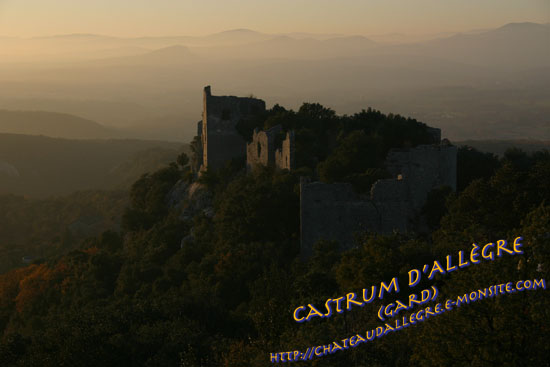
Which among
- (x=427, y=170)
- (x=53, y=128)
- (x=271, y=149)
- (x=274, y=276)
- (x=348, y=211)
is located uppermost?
(x=271, y=149)

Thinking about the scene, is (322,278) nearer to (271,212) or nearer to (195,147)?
(271,212)

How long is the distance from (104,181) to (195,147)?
77165 millimetres

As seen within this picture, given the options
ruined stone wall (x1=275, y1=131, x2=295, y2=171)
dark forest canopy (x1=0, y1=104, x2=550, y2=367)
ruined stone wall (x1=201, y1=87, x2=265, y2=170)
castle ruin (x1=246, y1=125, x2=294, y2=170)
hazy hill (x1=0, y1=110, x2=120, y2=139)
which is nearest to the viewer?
→ dark forest canopy (x1=0, y1=104, x2=550, y2=367)

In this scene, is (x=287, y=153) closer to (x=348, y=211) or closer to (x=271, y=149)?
(x=271, y=149)

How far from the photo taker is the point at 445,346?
14180 millimetres

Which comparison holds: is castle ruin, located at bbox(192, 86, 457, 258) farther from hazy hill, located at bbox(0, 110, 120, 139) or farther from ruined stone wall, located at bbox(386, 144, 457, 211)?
hazy hill, located at bbox(0, 110, 120, 139)

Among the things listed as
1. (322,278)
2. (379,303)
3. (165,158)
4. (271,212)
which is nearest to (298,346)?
Answer: (379,303)

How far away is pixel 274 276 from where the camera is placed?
2803 centimetres

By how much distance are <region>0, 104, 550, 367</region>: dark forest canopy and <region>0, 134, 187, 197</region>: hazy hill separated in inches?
2560

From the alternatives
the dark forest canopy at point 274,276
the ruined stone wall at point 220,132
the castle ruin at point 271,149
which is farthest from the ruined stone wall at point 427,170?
the ruined stone wall at point 220,132

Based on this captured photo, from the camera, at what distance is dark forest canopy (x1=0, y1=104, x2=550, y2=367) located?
14758 mm

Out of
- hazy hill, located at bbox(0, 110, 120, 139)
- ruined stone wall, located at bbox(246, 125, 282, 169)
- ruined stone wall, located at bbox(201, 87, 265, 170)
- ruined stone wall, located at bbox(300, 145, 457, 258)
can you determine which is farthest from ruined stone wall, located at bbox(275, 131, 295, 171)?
hazy hill, located at bbox(0, 110, 120, 139)

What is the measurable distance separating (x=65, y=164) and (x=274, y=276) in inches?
4297

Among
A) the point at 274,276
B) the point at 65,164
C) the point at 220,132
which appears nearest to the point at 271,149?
the point at 220,132
